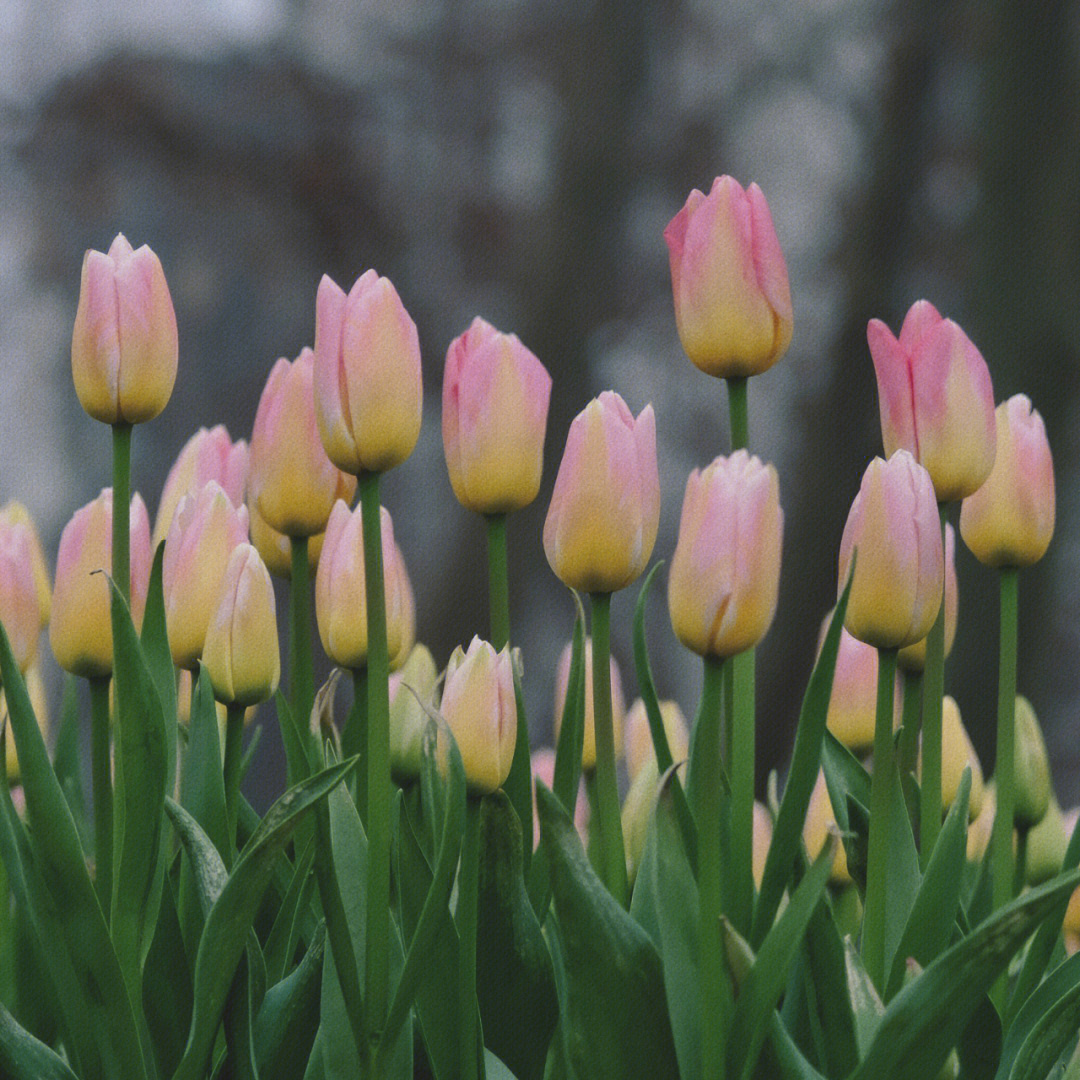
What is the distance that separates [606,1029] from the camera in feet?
1.55

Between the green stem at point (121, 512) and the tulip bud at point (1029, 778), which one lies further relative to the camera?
the tulip bud at point (1029, 778)

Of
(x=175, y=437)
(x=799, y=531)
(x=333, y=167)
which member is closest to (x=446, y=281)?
(x=333, y=167)

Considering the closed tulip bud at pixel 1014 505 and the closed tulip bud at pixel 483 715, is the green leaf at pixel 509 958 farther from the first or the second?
the closed tulip bud at pixel 1014 505

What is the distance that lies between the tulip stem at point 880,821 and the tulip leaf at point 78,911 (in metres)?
0.27

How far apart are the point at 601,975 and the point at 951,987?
113 mm

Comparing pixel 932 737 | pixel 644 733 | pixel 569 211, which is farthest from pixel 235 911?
pixel 569 211

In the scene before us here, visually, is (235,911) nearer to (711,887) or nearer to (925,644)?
(711,887)

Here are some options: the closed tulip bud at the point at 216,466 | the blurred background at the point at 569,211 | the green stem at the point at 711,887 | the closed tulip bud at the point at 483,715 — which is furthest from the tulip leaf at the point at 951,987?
the blurred background at the point at 569,211

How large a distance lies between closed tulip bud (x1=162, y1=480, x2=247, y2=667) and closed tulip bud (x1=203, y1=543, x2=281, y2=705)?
3 cm

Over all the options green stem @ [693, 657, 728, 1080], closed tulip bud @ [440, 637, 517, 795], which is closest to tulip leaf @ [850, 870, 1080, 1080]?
green stem @ [693, 657, 728, 1080]

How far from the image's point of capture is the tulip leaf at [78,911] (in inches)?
19.1

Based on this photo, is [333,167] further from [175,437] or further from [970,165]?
[970,165]

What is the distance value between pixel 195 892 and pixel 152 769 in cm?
8

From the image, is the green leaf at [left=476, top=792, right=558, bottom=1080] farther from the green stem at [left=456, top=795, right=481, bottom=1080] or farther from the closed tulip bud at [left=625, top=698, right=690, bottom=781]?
the closed tulip bud at [left=625, top=698, right=690, bottom=781]
